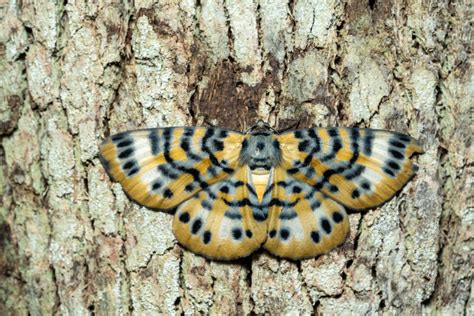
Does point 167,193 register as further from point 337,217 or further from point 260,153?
point 337,217

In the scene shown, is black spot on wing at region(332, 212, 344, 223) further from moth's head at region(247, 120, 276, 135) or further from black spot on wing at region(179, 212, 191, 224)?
black spot on wing at region(179, 212, 191, 224)

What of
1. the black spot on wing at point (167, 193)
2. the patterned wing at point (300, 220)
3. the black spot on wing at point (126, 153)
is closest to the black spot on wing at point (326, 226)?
the patterned wing at point (300, 220)

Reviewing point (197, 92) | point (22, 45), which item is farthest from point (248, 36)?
point (22, 45)

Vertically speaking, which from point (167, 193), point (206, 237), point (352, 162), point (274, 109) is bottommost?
point (206, 237)

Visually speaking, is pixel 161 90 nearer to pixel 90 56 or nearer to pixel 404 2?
pixel 90 56

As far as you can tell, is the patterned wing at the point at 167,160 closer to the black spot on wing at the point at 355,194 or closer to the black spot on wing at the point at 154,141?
the black spot on wing at the point at 154,141

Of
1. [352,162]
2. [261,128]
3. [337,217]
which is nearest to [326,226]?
[337,217]
